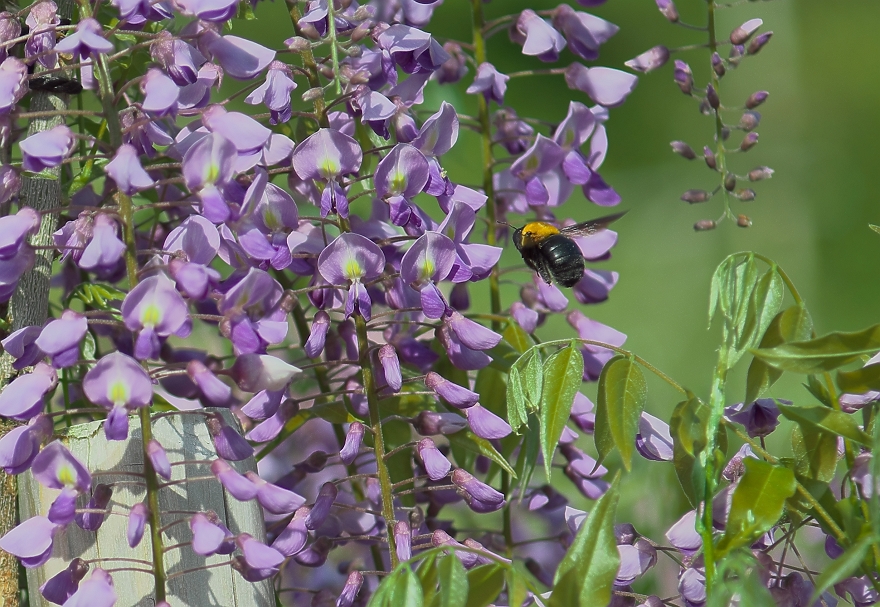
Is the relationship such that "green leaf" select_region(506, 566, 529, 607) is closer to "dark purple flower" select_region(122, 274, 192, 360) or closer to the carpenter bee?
"dark purple flower" select_region(122, 274, 192, 360)

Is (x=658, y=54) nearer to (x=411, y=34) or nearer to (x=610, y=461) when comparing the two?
(x=411, y=34)

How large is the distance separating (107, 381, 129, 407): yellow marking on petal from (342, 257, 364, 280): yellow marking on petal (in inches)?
9.6

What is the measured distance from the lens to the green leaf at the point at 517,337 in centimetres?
109

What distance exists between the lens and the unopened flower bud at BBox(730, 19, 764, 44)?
3.72ft

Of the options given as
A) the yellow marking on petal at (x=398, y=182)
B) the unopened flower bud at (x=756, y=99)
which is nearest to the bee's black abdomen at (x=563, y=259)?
the unopened flower bud at (x=756, y=99)

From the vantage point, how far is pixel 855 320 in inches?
215

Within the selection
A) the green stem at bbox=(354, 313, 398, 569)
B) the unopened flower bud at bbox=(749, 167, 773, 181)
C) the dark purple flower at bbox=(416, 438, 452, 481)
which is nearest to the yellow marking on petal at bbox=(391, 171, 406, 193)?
the green stem at bbox=(354, 313, 398, 569)

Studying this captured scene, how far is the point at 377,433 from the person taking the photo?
930 millimetres

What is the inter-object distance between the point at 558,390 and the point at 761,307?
18 centimetres

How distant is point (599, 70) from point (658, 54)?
0.32 feet

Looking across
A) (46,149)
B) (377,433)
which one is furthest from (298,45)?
(377,433)

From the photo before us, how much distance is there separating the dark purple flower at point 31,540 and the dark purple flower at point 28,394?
82 millimetres

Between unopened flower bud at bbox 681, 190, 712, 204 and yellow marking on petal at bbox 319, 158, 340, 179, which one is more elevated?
yellow marking on petal at bbox 319, 158, 340, 179

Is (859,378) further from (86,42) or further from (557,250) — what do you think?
(86,42)
